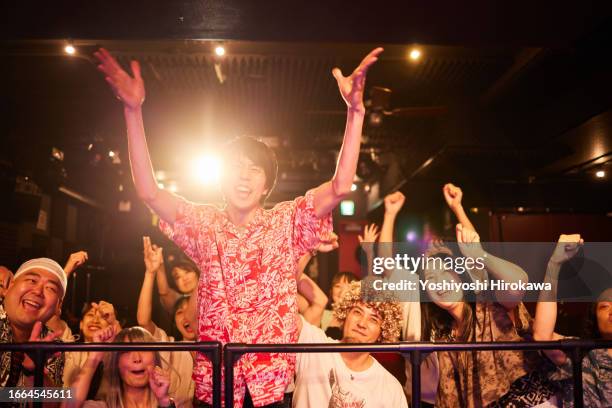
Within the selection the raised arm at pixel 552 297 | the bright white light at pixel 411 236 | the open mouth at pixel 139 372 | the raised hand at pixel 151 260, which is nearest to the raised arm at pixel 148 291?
the raised hand at pixel 151 260

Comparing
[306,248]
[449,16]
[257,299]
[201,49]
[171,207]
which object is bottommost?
[257,299]

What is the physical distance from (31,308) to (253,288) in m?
1.49

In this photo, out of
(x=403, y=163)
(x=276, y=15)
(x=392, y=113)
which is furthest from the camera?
(x=403, y=163)

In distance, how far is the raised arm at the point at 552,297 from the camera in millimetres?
2348

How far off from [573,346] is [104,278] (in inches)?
311

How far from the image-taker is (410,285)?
330 cm

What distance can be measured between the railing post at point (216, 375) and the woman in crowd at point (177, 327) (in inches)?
58.2

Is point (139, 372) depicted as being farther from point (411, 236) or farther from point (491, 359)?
point (411, 236)

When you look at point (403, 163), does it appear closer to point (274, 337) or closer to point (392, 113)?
point (392, 113)

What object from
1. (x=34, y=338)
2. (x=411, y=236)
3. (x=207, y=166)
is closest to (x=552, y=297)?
(x=34, y=338)

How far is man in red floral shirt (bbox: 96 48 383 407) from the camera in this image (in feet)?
6.05

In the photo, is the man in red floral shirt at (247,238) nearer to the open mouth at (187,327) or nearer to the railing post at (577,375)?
the railing post at (577,375)

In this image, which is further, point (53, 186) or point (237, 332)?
point (53, 186)

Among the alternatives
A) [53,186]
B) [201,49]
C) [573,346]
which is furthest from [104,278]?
[573,346]
